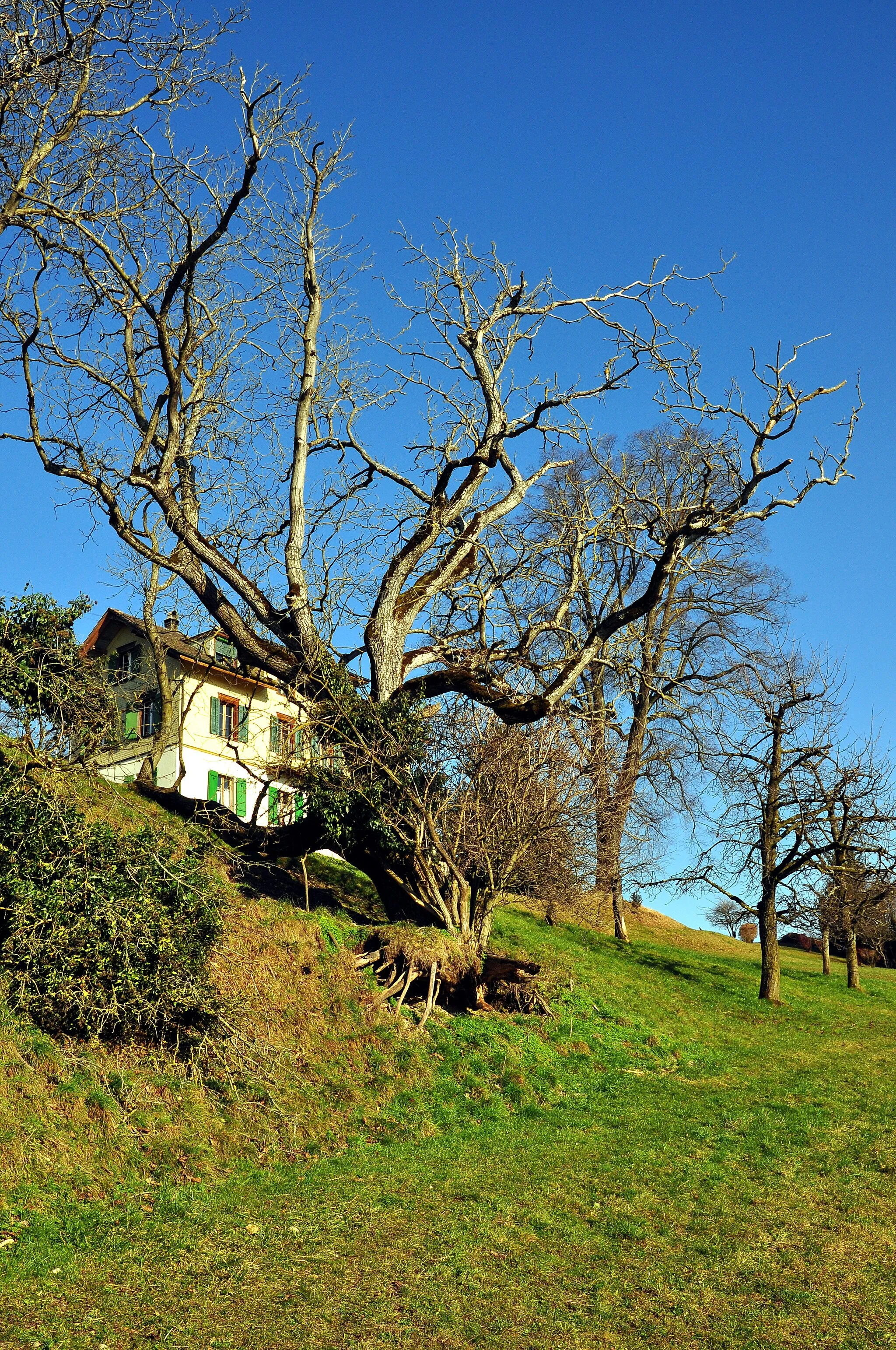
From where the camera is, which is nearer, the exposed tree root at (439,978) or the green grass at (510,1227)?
the green grass at (510,1227)

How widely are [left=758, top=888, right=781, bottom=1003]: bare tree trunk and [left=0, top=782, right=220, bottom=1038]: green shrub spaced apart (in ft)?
57.7

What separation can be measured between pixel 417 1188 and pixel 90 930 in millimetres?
3976

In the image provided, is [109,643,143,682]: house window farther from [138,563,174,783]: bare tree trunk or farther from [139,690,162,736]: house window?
[138,563,174,783]: bare tree trunk

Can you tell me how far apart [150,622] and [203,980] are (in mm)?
14114

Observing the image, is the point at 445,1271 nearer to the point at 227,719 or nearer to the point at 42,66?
the point at 42,66

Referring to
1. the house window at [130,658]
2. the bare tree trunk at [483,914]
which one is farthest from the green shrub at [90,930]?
the house window at [130,658]

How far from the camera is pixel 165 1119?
9797 mm

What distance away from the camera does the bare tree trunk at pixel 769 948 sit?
979 inches

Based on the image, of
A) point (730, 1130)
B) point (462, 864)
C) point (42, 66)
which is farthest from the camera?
point (462, 864)

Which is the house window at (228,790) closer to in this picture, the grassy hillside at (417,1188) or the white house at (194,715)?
the white house at (194,715)

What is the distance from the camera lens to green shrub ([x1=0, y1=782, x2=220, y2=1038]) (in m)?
9.90

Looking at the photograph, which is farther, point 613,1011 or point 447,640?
point 447,640

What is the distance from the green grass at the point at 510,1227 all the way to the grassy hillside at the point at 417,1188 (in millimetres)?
29

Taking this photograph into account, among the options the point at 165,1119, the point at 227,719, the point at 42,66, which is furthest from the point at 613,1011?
the point at 227,719
